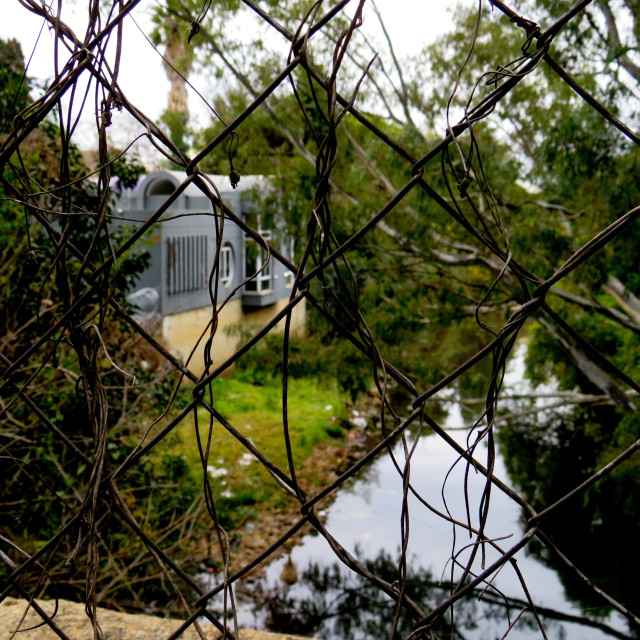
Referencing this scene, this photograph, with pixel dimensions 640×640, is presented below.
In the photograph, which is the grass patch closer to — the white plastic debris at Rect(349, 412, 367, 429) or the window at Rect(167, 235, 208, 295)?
the white plastic debris at Rect(349, 412, 367, 429)

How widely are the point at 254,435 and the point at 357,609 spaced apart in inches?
110

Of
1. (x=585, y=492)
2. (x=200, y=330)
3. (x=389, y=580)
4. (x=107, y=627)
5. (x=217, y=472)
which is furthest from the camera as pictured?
(x=200, y=330)

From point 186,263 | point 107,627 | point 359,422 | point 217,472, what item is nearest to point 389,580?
point 217,472

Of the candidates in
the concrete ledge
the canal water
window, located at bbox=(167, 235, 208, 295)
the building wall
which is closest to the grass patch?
the building wall

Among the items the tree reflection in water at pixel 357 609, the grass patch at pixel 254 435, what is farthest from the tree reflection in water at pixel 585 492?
the grass patch at pixel 254 435

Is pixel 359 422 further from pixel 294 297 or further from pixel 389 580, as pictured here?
pixel 294 297

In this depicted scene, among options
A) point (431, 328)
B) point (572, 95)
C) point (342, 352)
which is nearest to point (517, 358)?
point (431, 328)

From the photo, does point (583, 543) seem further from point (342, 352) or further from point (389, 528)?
point (342, 352)

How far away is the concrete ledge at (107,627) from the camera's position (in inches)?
32.2

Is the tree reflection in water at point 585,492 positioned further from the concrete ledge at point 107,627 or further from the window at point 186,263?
the window at point 186,263

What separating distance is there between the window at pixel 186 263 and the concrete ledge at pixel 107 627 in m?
6.72

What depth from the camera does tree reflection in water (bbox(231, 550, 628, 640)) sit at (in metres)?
4.48

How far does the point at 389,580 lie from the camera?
204 inches

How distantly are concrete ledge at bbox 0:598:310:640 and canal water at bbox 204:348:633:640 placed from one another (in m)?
3.19
